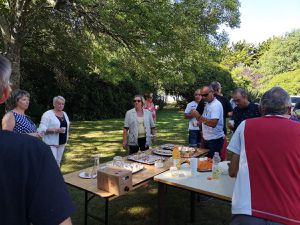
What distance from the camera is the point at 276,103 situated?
2.29 m

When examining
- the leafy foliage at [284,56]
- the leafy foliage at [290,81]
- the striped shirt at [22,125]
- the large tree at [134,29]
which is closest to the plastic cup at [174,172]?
the striped shirt at [22,125]

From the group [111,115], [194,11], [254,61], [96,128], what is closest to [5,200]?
[194,11]

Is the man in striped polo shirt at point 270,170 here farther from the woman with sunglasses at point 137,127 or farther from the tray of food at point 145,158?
the woman with sunglasses at point 137,127

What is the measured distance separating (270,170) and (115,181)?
1591mm

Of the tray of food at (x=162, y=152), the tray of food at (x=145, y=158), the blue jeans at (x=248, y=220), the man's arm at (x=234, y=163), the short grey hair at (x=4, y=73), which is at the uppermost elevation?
the short grey hair at (x=4, y=73)

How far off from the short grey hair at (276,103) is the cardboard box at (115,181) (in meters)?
1.59

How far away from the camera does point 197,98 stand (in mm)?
6957

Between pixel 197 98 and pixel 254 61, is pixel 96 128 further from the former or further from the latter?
pixel 254 61

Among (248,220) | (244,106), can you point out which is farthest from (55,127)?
(248,220)

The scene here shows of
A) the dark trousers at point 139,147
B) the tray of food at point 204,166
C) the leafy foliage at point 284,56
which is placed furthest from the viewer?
the leafy foliage at point 284,56

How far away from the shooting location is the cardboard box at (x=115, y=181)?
3121 mm

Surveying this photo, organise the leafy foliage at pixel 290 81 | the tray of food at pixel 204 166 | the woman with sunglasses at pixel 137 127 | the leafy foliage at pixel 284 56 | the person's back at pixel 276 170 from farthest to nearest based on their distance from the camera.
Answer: the leafy foliage at pixel 284 56 < the leafy foliage at pixel 290 81 < the woman with sunglasses at pixel 137 127 < the tray of food at pixel 204 166 < the person's back at pixel 276 170

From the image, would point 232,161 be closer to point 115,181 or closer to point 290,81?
point 115,181

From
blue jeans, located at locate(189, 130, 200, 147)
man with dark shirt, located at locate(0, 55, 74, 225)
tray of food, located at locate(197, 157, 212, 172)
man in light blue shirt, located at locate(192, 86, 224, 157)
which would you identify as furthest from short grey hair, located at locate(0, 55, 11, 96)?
blue jeans, located at locate(189, 130, 200, 147)
